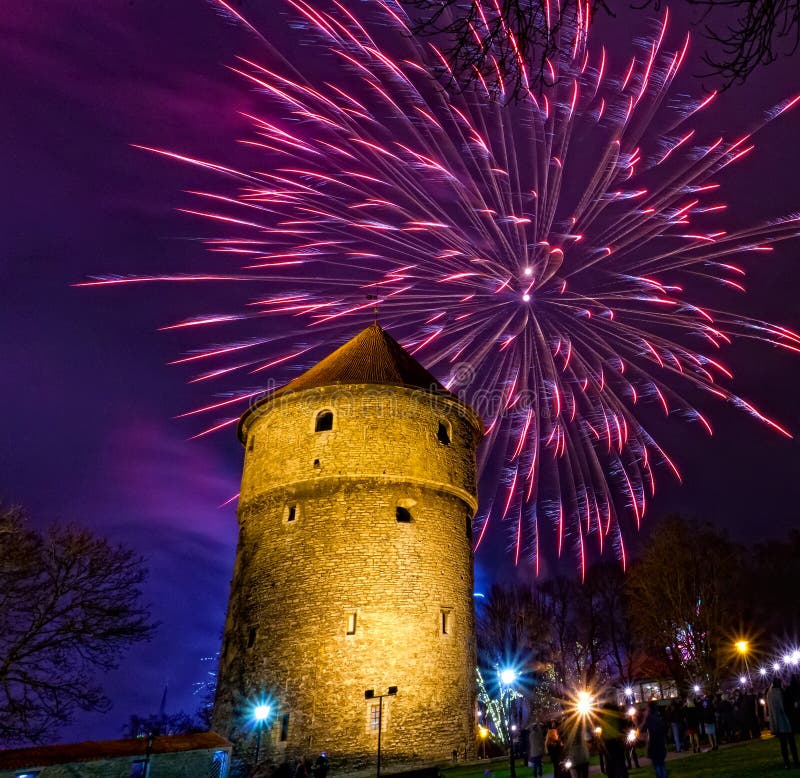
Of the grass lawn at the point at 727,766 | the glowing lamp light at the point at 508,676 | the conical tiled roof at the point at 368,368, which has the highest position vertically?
the conical tiled roof at the point at 368,368

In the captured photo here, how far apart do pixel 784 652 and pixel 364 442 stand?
72.4 feet

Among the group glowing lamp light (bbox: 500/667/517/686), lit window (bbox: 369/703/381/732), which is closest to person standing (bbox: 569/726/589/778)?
lit window (bbox: 369/703/381/732)

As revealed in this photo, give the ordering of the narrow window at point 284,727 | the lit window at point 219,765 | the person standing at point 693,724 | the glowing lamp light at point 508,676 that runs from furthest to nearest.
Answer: the glowing lamp light at point 508,676, the lit window at point 219,765, the narrow window at point 284,727, the person standing at point 693,724

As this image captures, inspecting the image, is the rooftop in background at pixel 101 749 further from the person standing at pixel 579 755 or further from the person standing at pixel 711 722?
the person standing at pixel 711 722

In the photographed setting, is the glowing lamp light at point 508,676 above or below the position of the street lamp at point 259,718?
above

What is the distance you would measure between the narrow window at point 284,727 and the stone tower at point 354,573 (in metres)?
0.03

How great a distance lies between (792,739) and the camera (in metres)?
9.20

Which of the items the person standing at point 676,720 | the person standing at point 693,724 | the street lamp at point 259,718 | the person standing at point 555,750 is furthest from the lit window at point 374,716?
the person standing at point 693,724

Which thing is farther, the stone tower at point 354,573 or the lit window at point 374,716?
the stone tower at point 354,573

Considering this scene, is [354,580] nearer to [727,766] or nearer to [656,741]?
[727,766]

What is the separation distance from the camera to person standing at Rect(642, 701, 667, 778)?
8500 mm

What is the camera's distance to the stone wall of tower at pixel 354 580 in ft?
55.7

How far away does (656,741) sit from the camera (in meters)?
8.84

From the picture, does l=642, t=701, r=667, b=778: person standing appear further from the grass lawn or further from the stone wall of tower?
the stone wall of tower
